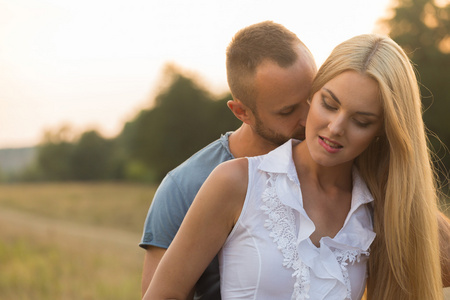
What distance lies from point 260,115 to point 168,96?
3822cm

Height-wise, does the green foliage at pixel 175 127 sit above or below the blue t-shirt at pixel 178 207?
above

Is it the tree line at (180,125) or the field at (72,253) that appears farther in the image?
the tree line at (180,125)

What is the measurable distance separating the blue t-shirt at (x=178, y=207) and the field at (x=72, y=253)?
7679mm

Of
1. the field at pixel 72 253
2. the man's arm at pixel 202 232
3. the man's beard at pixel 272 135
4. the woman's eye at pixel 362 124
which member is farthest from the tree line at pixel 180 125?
the man's arm at pixel 202 232

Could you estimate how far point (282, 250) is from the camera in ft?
8.68

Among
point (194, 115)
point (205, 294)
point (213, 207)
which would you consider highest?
point (194, 115)

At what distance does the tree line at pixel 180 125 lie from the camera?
28.8 metres

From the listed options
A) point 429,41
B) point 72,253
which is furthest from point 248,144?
point 429,41

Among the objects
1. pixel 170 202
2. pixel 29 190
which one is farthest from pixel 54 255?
pixel 29 190

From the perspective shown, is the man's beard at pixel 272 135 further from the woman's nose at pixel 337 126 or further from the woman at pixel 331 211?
the woman's nose at pixel 337 126

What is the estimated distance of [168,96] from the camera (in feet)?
135

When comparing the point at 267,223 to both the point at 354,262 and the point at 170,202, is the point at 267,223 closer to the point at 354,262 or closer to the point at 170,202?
the point at 354,262

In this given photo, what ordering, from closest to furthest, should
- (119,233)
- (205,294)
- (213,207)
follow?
(213,207) < (205,294) < (119,233)

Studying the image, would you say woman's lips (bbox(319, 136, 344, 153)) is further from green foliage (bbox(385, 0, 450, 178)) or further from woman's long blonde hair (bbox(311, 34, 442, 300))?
green foliage (bbox(385, 0, 450, 178))
